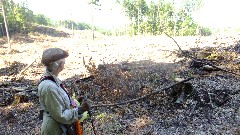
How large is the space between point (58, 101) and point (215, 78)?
678cm

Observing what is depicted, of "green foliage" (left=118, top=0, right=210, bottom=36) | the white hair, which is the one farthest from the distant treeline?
the white hair

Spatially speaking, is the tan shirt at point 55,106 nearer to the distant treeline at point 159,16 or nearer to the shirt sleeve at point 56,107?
the shirt sleeve at point 56,107

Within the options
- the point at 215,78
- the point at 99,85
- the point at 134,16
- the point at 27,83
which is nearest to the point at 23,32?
the point at 134,16

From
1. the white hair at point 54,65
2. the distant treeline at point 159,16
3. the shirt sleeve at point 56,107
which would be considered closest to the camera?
the shirt sleeve at point 56,107

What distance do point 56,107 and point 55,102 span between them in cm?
5

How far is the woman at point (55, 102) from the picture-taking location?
2490 millimetres

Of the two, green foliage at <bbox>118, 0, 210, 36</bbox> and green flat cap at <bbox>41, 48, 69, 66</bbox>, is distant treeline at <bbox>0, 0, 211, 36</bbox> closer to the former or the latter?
green foliage at <bbox>118, 0, 210, 36</bbox>

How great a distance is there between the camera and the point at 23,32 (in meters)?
44.3

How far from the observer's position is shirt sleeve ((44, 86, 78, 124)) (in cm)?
248

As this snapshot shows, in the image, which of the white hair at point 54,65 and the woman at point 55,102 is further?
the white hair at point 54,65

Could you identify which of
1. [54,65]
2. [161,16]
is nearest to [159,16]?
[161,16]

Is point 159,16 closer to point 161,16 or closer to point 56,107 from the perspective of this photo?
point 161,16

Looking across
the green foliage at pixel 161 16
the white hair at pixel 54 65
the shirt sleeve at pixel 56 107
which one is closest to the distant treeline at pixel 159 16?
the green foliage at pixel 161 16

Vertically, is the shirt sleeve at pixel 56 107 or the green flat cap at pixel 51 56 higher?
the green flat cap at pixel 51 56
